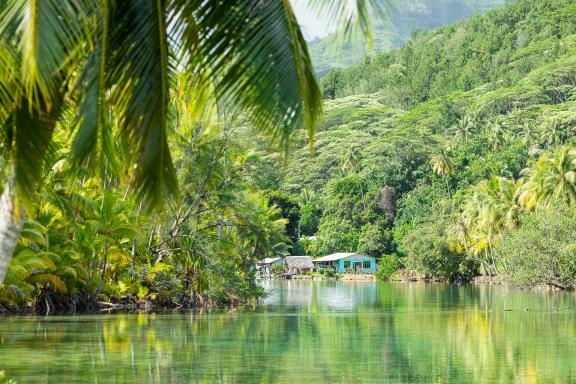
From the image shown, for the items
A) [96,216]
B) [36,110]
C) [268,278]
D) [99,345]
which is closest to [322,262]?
[268,278]

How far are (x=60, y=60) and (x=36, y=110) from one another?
780mm

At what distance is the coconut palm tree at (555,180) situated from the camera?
5000cm

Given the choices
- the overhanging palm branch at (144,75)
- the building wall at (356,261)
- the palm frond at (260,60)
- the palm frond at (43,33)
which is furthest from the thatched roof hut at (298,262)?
the palm frond at (43,33)

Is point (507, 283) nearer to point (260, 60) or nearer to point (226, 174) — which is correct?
point (226, 174)

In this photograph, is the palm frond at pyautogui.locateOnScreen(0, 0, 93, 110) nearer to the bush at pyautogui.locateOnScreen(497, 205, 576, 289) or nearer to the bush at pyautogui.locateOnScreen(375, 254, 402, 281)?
the bush at pyautogui.locateOnScreen(497, 205, 576, 289)

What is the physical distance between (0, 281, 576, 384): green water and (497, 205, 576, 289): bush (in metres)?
18.2

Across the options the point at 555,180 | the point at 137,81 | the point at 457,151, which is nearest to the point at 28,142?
the point at 137,81

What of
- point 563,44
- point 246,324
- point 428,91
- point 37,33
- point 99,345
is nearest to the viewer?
point 37,33

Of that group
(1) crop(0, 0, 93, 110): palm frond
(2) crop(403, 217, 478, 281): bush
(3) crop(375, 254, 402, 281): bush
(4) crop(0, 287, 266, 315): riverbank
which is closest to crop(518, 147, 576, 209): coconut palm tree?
(2) crop(403, 217, 478, 281): bush

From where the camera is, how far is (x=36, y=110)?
239 inches

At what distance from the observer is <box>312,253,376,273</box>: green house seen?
7819 cm

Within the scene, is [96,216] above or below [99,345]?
above

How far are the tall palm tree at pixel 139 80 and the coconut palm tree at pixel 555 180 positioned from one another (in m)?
45.8

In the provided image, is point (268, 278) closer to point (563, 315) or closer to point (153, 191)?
point (563, 315)
